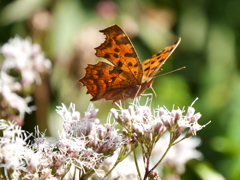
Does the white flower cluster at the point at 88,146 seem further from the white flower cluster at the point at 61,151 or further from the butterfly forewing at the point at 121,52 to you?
the butterfly forewing at the point at 121,52

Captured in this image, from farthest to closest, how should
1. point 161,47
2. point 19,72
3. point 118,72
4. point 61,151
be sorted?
1. point 161,47
2. point 19,72
3. point 118,72
4. point 61,151

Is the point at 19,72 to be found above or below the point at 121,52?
below

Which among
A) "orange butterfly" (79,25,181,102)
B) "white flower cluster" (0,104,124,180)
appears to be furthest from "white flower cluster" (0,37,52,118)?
"white flower cluster" (0,104,124,180)

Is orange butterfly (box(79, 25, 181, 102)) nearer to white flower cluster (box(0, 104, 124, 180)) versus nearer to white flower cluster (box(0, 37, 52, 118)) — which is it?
white flower cluster (box(0, 104, 124, 180))

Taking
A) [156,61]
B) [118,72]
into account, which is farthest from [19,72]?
[156,61]

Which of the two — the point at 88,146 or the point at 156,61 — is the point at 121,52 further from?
the point at 88,146

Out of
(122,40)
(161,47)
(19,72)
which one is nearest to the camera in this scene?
(122,40)
